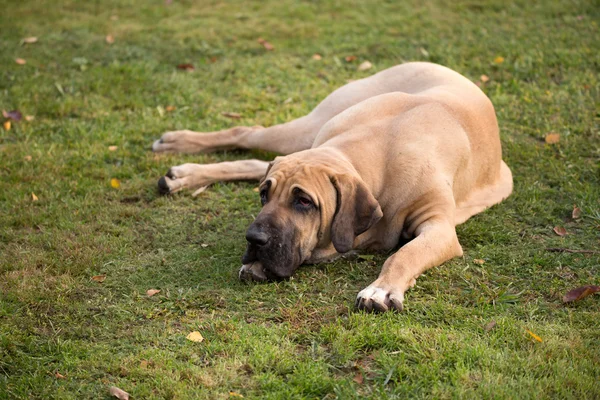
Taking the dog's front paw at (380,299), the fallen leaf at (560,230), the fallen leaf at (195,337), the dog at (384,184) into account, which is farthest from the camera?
the fallen leaf at (560,230)

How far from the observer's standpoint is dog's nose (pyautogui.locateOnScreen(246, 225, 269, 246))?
461 cm

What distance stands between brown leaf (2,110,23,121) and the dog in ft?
7.57

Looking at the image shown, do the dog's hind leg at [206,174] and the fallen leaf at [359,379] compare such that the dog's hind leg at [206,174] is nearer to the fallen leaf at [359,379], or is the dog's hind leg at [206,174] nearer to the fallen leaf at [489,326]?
the fallen leaf at [489,326]

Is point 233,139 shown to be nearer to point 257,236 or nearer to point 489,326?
point 257,236

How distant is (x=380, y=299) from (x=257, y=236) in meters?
0.85

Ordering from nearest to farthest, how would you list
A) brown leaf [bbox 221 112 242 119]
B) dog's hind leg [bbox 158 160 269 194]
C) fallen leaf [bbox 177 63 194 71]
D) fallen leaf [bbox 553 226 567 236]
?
fallen leaf [bbox 553 226 567 236]
dog's hind leg [bbox 158 160 269 194]
brown leaf [bbox 221 112 242 119]
fallen leaf [bbox 177 63 194 71]

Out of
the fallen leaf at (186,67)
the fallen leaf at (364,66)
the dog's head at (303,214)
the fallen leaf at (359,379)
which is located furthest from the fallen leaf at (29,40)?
the fallen leaf at (359,379)

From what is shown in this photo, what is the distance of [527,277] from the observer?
5016 millimetres

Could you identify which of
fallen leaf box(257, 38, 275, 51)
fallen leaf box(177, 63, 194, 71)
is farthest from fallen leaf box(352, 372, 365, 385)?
fallen leaf box(257, 38, 275, 51)

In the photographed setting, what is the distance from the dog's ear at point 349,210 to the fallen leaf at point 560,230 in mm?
1589

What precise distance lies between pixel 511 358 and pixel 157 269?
246cm

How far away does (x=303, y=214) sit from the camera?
4781 mm

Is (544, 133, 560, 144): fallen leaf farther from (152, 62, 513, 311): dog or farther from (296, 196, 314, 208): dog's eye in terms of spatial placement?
(296, 196, 314, 208): dog's eye

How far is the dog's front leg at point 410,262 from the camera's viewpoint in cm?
451
